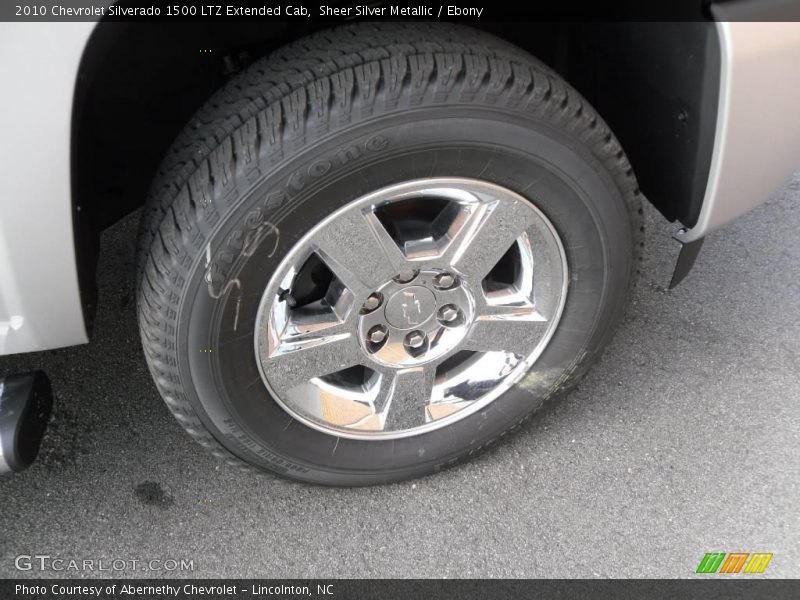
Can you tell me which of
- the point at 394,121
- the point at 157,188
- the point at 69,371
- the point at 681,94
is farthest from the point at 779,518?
the point at 69,371

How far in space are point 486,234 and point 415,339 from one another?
31 cm

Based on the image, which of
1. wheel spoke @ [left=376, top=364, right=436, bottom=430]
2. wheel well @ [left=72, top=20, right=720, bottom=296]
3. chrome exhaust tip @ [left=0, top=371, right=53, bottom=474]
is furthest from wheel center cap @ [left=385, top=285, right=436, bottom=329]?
chrome exhaust tip @ [left=0, top=371, right=53, bottom=474]

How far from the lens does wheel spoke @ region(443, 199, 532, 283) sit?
1.44 m

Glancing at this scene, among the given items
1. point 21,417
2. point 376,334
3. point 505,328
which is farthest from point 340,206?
point 21,417

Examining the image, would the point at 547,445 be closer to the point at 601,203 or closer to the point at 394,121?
the point at 601,203

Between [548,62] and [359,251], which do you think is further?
[548,62]

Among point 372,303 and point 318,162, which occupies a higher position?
point 318,162

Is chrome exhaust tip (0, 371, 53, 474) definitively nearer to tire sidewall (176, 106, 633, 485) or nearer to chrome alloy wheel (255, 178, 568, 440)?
tire sidewall (176, 106, 633, 485)

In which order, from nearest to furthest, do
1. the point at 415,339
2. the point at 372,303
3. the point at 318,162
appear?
the point at 318,162 < the point at 372,303 < the point at 415,339

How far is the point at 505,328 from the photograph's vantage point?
1.64 m

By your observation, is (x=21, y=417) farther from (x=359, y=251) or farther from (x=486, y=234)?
(x=486, y=234)

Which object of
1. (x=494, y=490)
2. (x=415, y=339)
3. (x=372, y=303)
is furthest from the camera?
(x=494, y=490)

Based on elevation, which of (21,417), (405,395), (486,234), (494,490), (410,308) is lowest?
(494,490)

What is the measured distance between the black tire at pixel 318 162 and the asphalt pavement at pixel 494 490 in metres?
0.31
